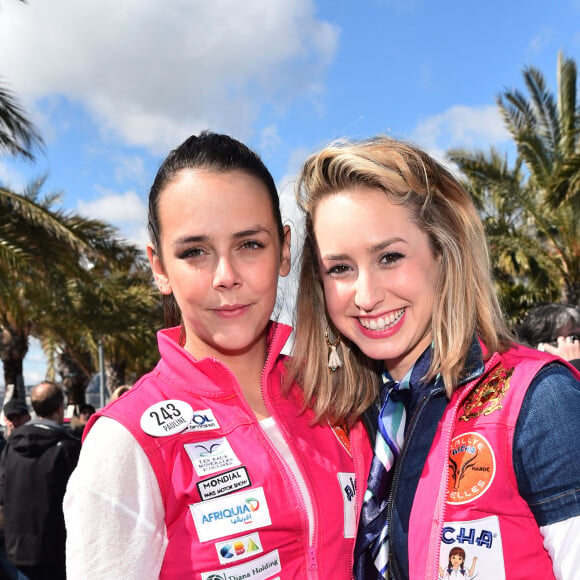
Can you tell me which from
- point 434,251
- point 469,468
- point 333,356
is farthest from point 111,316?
point 469,468

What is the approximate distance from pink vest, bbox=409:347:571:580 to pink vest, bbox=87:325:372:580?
0.91 feet

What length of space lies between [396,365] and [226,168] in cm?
99

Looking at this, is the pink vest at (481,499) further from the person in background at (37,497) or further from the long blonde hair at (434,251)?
the person in background at (37,497)

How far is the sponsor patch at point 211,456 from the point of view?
5.97 ft

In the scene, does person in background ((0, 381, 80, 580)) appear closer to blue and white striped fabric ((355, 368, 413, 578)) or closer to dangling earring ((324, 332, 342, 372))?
dangling earring ((324, 332, 342, 372))

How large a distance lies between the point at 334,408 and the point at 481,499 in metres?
0.70

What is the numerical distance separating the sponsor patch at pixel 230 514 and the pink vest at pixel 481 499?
1.47ft

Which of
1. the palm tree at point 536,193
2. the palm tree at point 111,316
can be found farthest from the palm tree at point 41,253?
the palm tree at point 536,193

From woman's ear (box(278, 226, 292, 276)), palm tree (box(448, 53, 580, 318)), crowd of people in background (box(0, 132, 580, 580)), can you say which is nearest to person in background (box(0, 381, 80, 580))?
crowd of people in background (box(0, 132, 580, 580))

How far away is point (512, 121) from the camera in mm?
15000

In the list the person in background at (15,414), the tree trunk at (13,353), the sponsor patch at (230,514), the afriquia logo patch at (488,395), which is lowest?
the sponsor patch at (230,514)

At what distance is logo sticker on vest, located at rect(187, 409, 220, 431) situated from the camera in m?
1.89

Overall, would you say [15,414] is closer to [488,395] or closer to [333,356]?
[333,356]

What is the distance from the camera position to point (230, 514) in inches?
70.6
